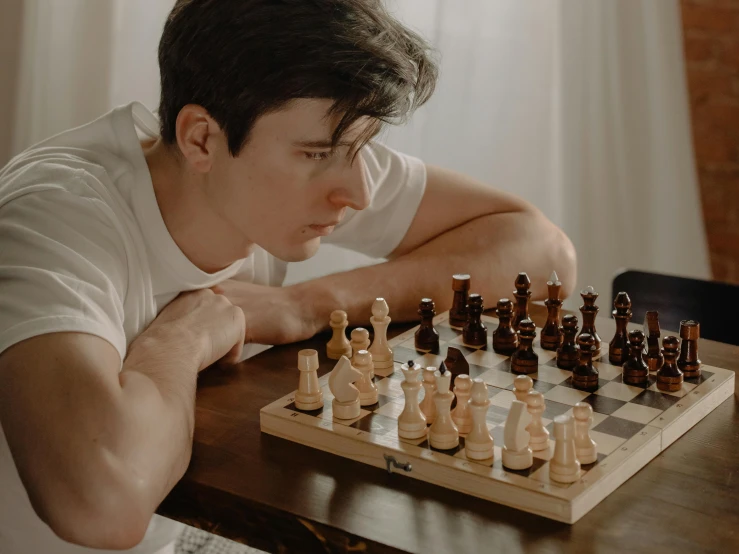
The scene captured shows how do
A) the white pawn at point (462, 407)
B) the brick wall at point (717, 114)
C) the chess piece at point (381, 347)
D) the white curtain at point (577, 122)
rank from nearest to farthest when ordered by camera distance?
the white pawn at point (462, 407)
the chess piece at point (381, 347)
the white curtain at point (577, 122)
the brick wall at point (717, 114)

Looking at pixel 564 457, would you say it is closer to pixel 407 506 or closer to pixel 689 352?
pixel 407 506

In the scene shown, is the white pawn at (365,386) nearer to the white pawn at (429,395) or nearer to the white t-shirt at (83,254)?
the white pawn at (429,395)

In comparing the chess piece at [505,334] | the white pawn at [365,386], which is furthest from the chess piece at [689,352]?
the white pawn at [365,386]

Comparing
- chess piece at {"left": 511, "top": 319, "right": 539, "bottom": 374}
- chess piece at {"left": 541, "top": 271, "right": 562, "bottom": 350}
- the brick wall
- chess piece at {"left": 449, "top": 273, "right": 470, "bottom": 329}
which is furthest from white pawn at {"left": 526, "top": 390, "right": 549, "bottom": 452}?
the brick wall

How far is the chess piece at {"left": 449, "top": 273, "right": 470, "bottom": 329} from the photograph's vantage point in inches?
67.9

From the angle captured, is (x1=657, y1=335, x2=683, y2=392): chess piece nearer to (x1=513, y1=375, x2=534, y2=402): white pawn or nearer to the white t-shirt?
(x1=513, y1=375, x2=534, y2=402): white pawn

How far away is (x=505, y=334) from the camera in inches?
63.0

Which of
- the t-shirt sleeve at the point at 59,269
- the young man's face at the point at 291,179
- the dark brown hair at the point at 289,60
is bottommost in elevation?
the t-shirt sleeve at the point at 59,269

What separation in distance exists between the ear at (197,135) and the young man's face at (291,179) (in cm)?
2

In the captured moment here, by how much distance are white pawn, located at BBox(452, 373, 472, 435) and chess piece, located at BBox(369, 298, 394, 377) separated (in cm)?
22

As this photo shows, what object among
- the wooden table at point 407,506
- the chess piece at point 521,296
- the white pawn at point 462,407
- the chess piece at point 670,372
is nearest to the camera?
the wooden table at point 407,506

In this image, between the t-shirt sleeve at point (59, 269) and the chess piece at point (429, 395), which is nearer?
the t-shirt sleeve at point (59, 269)

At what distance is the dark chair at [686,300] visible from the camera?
2.00 m

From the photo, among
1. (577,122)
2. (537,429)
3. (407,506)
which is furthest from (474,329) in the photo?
(577,122)
